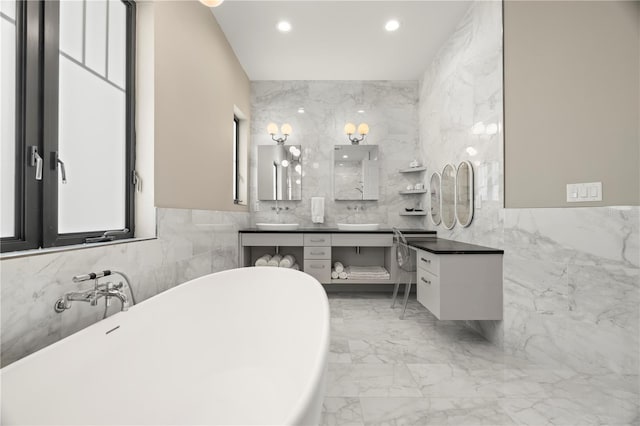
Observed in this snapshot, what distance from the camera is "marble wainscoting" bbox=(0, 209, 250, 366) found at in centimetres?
96

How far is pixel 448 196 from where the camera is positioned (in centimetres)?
293

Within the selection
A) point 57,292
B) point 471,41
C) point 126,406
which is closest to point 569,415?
point 126,406

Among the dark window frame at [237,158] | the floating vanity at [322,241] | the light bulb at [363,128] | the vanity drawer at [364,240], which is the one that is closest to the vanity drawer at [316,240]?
the floating vanity at [322,241]

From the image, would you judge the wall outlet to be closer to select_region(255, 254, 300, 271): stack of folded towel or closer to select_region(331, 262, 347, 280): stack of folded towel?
select_region(331, 262, 347, 280): stack of folded towel

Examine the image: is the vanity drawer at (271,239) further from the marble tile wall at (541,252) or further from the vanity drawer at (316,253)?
the marble tile wall at (541,252)

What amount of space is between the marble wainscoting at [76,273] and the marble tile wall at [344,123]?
1911mm

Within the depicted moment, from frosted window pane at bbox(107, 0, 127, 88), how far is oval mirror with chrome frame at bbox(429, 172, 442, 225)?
2968 mm

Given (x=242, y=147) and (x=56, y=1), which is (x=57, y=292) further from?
(x=242, y=147)

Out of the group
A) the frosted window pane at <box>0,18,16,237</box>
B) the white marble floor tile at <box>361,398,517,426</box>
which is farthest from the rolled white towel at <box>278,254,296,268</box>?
the frosted window pane at <box>0,18,16,237</box>

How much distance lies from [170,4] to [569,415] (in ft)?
11.1

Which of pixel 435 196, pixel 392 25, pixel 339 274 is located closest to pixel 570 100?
pixel 435 196

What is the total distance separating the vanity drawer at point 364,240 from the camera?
3.25 meters

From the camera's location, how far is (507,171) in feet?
6.80

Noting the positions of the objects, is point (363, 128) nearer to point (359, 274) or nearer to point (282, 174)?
point (282, 174)
